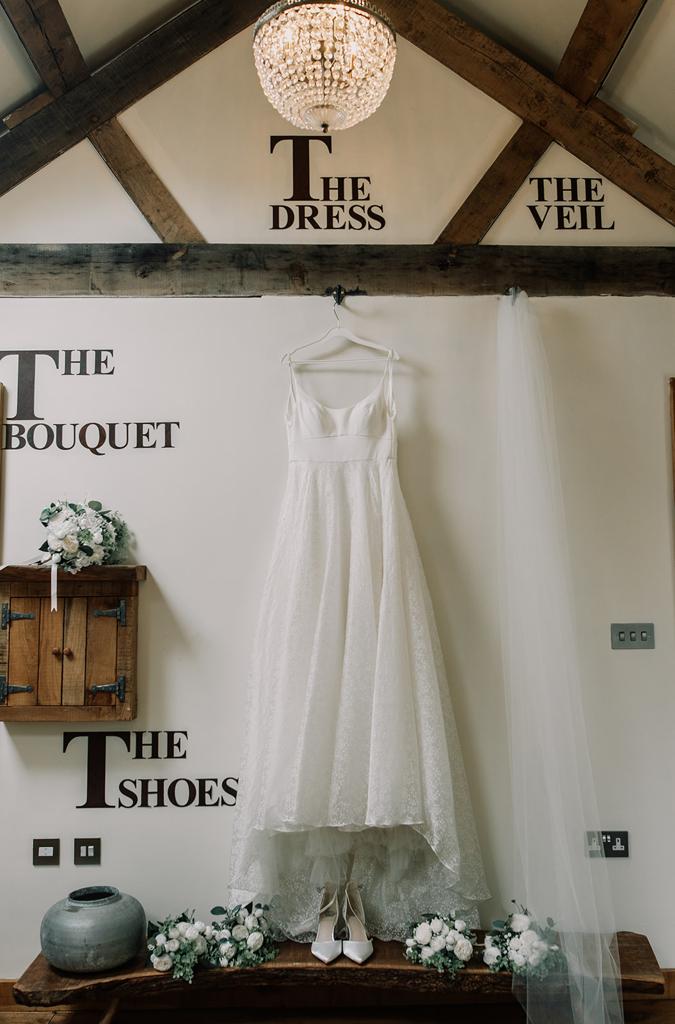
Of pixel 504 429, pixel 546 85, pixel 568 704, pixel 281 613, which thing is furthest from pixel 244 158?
pixel 568 704

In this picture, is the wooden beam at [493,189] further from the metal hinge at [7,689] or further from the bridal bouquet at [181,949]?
the bridal bouquet at [181,949]

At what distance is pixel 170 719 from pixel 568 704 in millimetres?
1292

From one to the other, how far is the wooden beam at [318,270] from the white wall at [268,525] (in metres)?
0.06

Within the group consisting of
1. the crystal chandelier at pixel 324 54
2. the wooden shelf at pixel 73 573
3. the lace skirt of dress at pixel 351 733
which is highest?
the crystal chandelier at pixel 324 54

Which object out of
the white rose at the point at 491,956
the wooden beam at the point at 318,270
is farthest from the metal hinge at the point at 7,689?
the white rose at the point at 491,956

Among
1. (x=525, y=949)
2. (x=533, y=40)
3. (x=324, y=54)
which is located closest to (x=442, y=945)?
(x=525, y=949)

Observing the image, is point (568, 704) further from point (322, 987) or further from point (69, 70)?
point (69, 70)

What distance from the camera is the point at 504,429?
9.47ft

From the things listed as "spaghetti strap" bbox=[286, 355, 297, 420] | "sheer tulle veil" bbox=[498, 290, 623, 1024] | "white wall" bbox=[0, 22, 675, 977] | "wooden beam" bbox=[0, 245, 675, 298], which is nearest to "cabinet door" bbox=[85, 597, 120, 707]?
"white wall" bbox=[0, 22, 675, 977]

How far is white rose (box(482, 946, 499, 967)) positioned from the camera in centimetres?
253

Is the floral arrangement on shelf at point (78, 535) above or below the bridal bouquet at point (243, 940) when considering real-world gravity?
above

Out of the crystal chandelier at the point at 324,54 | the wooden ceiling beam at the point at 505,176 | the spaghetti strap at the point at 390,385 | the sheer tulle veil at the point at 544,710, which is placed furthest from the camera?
A: the wooden ceiling beam at the point at 505,176

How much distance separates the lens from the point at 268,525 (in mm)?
2980

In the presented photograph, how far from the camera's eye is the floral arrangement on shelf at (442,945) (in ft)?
8.23
